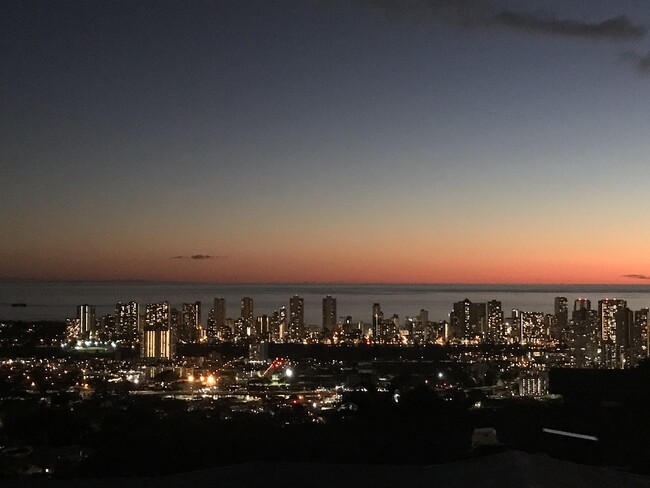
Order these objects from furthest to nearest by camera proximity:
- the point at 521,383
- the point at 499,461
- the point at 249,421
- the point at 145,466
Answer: the point at 521,383 < the point at 249,421 < the point at 145,466 < the point at 499,461

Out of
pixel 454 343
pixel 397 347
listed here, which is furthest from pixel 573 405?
pixel 454 343

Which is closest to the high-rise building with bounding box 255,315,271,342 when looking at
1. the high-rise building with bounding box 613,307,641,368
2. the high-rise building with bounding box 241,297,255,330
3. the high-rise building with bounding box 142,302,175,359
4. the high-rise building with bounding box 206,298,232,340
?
the high-rise building with bounding box 206,298,232,340

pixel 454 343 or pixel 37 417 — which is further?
pixel 454 343

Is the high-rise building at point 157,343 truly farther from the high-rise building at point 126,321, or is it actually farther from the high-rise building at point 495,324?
the high-rise building at point 495,324

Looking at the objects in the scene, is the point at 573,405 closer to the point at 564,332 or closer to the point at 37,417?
the point at 37,417

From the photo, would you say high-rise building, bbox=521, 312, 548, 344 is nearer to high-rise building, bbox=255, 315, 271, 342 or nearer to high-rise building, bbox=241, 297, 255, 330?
high-rise building, bbox=255, 315, 271, 342

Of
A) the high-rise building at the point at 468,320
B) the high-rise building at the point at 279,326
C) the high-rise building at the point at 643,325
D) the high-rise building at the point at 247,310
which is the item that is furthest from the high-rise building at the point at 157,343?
the high-rise building at the point at 643,325

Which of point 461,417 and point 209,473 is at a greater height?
point 209,473
